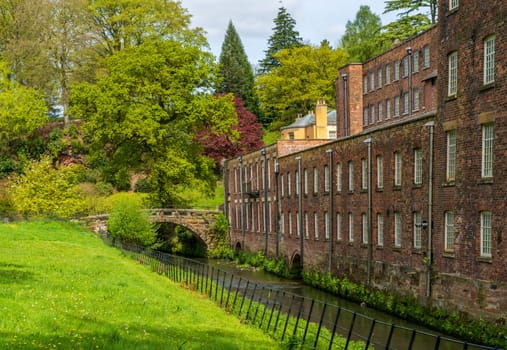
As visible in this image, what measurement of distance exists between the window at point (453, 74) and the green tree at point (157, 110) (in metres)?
31.2

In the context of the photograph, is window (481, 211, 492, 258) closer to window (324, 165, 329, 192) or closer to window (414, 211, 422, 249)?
window (414, 211, 422, 249)

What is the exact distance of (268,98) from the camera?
9844 centimetres

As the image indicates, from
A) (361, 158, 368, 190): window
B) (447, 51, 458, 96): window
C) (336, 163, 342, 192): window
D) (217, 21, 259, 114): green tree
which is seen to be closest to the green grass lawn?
(361, 158, 368, 190): window

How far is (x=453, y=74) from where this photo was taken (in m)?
28.8

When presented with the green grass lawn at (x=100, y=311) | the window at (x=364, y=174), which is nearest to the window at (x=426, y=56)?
the window at (x=364, y=174)

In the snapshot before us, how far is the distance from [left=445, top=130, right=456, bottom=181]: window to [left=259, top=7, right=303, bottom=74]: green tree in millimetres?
81583

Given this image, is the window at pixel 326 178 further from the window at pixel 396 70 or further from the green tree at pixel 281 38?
the green tree at pixel 281 38

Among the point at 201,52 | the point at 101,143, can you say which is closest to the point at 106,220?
the point at 101,143

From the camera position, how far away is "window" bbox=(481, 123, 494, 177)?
85.2ft

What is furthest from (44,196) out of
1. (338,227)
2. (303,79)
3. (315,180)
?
(303,79)

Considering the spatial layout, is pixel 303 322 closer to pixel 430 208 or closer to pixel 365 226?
pixel 430 208

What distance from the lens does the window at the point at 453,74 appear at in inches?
1121

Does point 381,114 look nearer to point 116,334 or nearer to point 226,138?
point 226,138

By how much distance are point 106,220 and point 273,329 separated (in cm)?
4222
